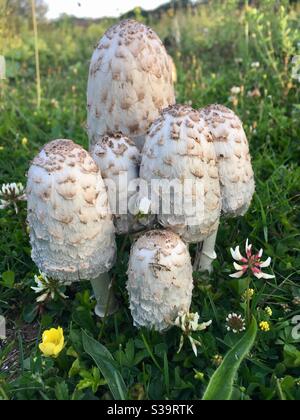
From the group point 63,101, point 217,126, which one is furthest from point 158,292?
point 63,101

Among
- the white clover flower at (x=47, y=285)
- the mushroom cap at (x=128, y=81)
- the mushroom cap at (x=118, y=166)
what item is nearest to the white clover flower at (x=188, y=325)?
the mushroom cap at (x=118, y=166)

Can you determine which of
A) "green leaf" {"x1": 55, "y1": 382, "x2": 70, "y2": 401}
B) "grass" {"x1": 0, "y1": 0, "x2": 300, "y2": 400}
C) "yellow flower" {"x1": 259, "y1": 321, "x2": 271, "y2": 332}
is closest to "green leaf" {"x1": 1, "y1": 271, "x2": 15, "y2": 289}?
"grass" {"x1": 0, "y1": 0, "x2": 300, "y2": 400}

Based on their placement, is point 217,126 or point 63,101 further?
point 63,101

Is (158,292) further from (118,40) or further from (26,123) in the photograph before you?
(26,123)

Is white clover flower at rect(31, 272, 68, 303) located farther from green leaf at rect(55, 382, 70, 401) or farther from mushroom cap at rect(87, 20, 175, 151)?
mushroom cap at rect(87, 20, 175, 151)

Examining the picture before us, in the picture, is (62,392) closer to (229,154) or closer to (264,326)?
(264,326)

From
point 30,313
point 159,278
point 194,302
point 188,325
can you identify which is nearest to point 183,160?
point 159,278

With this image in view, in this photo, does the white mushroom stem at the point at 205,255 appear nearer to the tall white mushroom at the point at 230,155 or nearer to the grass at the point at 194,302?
the grass at the point at 194,302
